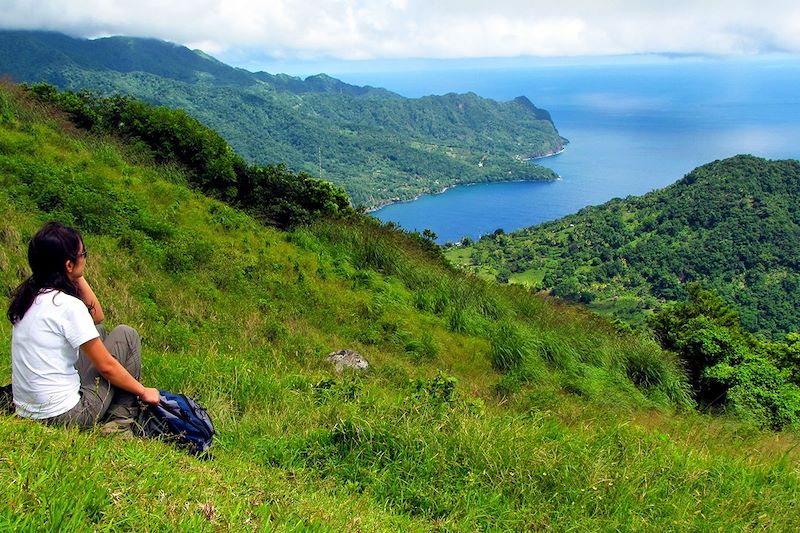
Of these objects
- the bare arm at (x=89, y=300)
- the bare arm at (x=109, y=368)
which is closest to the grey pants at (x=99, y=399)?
the bare arm at (x=109, y=368)

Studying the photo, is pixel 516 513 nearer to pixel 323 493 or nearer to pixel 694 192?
pixel 323 493

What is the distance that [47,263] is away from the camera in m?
2.69

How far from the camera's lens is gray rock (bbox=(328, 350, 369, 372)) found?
5.88 m

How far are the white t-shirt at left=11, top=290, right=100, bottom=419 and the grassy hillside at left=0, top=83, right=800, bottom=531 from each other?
15cm

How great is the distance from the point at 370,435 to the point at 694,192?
9411 cm

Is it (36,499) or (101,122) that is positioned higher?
(101,122)

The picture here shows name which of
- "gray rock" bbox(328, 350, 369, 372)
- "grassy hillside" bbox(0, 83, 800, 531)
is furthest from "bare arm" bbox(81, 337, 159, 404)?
"gray rock" bbox(328, 350, 369, 372)

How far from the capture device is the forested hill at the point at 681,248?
63000 mm

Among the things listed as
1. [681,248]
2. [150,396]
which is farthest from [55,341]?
[681,248]

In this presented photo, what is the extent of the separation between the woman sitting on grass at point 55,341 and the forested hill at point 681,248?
2354 inches

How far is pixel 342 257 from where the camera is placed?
10.1 meters

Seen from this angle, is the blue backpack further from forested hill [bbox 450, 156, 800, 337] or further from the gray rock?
forested hill [bbox 450, 156, 800, 337]

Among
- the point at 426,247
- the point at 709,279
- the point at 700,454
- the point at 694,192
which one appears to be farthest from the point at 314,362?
the point at 694,192

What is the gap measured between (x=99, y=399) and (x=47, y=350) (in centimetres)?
39
